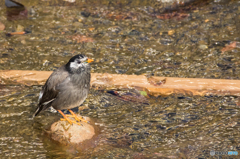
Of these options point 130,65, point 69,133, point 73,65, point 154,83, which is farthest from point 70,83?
point 130,65

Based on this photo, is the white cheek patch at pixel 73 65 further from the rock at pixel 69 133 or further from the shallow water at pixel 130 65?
the shallow water at pixel 130 65

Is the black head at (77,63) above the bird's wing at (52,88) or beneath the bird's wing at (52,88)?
above

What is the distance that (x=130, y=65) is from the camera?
28.1 feet

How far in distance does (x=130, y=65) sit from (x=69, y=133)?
334 cm

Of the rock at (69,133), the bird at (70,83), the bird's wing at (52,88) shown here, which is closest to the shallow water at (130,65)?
the rock at (69,133)

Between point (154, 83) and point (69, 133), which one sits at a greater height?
point (154, 83)

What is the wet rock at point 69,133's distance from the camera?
5.72m

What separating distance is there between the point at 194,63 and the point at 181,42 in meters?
1.20

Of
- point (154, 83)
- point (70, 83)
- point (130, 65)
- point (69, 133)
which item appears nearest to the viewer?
point (70, 83)

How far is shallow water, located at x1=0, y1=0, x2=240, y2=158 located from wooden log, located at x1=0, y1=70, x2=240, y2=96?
230mm

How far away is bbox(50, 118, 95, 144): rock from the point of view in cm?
572

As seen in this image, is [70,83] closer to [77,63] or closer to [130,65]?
[77,63]

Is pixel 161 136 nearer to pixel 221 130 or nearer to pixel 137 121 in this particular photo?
pixel 137 121

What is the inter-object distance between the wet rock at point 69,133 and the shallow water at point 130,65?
0.16 meters
